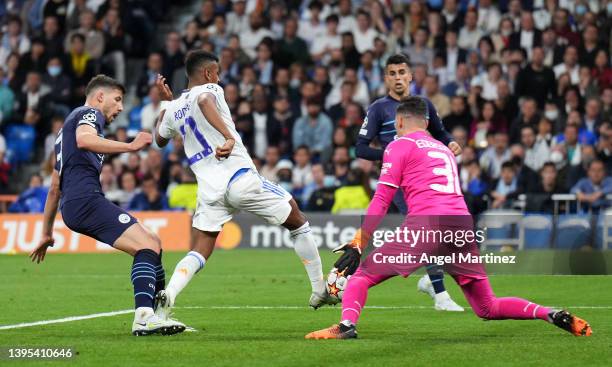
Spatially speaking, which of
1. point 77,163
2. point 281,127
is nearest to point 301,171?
point 281,127

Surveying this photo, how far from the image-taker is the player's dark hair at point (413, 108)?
9.38 m

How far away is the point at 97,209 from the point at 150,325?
3.34 feet

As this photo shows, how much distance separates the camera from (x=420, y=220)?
30.1 ft

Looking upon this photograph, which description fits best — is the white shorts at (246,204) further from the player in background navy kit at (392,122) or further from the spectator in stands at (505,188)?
the spectator in stands at (505,188)

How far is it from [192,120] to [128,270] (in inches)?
325

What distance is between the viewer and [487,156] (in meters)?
23.4

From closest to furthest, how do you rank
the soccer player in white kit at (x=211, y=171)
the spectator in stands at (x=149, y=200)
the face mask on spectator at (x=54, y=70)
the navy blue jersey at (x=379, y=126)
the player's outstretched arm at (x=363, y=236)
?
the player's outstretched arm at (x=363, y=236) → the soccer player in white kit at (x=211, y=171) → the navy blue jersey at (x=379, y=126) → the spectator in stands at (x=149, y=200) → the face mask on spectator at (x=54, y=70)

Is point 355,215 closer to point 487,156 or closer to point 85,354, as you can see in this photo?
point 487,156

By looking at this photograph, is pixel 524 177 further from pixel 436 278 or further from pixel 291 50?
pixel 436 278

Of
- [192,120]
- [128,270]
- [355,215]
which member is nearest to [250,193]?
[192,120]

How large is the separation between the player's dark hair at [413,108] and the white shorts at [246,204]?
171 cm

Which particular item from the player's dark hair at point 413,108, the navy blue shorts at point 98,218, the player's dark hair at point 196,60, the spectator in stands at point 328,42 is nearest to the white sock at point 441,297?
the player's dark hair at point 413,108

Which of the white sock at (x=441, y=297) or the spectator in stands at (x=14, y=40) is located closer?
the white sock at (x=441, y=297)

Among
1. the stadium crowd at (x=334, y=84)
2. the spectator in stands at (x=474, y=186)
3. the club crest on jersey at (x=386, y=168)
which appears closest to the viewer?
the club crest on jersey at (x=386, y=168)
